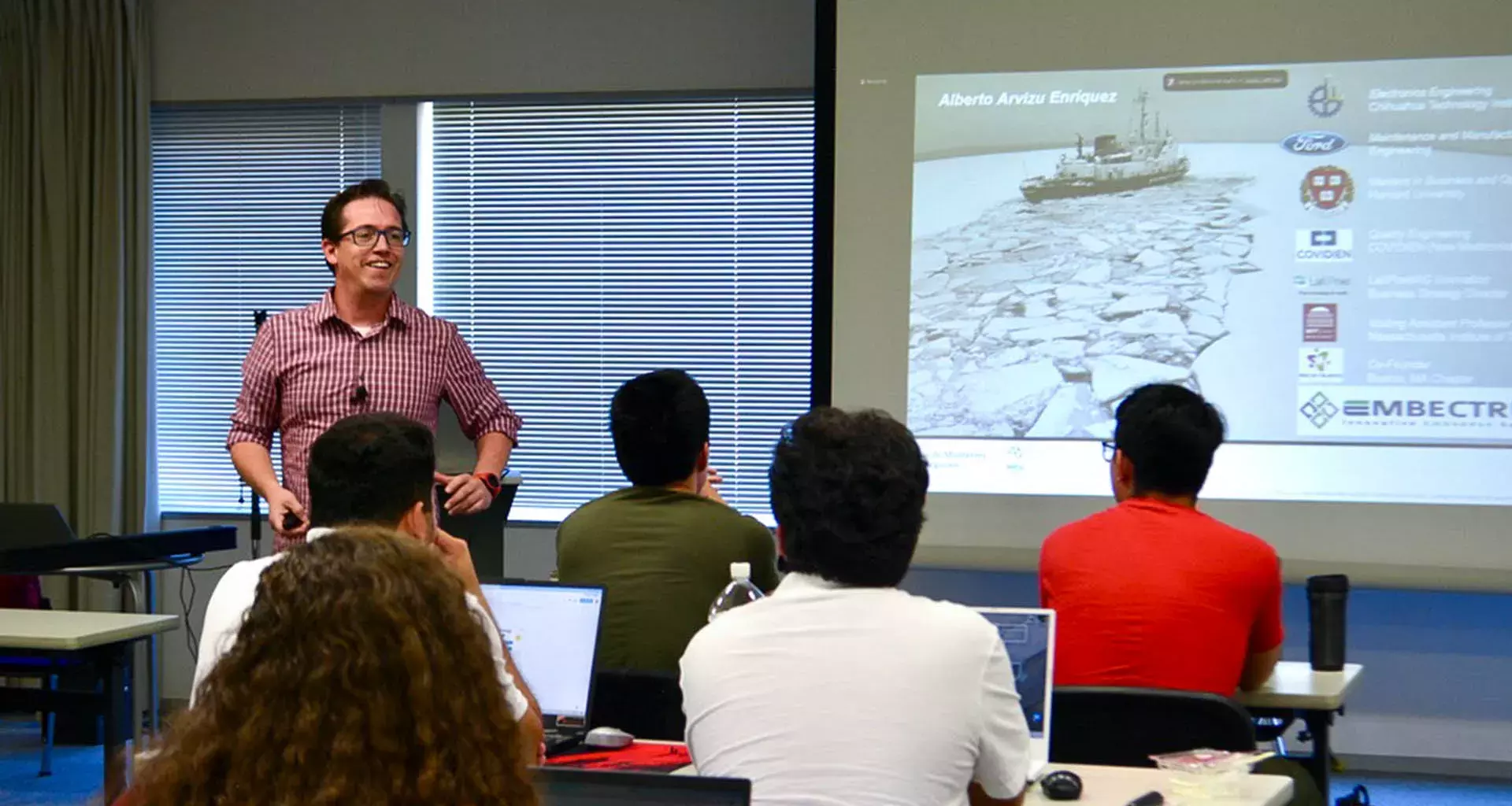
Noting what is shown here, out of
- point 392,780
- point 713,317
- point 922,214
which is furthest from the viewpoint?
point 713,317

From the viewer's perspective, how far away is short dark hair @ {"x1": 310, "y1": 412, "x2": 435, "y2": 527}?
2.23m

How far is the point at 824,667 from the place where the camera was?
6.06ft

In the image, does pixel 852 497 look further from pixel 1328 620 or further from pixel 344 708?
pixel 1328 620

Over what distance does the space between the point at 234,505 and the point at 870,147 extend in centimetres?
287

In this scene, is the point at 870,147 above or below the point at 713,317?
above

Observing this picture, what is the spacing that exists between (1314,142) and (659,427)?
8.14ft

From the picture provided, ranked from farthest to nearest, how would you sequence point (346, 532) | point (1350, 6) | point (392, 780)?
1. point (1350, 6)
2. point (346, 532)
3. point (392, 780)

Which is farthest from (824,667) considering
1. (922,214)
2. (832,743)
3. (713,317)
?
(713,317)

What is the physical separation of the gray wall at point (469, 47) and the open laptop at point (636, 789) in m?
4.20

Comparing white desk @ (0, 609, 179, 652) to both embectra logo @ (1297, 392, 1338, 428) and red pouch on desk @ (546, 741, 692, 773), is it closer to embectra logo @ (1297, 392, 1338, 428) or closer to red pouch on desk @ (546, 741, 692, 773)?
red pouch on desk @ (546, 741, 692, 773)

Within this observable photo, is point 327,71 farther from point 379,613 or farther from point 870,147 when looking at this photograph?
point 379,613

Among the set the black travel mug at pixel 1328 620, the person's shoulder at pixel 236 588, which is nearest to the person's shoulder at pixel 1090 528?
the black travel mug at pixel 1328 620

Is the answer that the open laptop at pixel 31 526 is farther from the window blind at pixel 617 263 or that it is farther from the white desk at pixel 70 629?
the window blind at pixel 617 263

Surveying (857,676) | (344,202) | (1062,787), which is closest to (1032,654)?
(1062,787)
